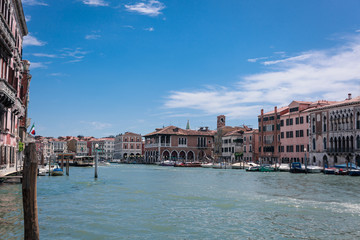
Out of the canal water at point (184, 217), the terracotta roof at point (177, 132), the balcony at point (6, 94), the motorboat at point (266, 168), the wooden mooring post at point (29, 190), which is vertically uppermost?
the terracotta roof at point (177, 132)

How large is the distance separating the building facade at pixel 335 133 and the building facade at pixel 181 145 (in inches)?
1536

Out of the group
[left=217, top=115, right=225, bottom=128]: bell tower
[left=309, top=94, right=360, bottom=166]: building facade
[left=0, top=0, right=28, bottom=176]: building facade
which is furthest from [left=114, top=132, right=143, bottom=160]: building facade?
[left=0, top=0, right=28, bottom=176]: building facade

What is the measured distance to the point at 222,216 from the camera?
1419 centimetres

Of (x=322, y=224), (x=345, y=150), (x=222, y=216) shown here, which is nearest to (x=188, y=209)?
(x=222, y=216)

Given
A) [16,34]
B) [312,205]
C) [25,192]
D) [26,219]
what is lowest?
[312,205]

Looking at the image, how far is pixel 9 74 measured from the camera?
79.6ft

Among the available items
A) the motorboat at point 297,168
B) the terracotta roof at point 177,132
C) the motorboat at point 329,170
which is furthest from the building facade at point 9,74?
the terracotta roof at point 177,132

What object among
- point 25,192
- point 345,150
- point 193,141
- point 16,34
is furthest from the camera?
point 193,141

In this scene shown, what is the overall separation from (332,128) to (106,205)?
4251 cm

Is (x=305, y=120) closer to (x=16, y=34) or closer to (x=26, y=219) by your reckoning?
(x=16, y=34)

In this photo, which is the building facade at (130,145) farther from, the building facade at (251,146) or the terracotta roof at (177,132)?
the building facade at (251,146)

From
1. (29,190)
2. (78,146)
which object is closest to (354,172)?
(29,190)

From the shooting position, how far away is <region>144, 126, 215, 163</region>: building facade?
9406cm

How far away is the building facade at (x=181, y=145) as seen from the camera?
309 ft
